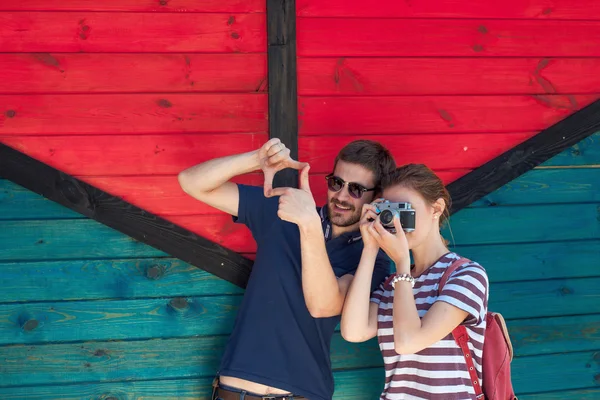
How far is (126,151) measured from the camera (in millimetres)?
2943

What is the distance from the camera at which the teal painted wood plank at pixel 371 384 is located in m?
2.99

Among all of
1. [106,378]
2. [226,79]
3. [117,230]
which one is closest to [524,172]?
[226,79]

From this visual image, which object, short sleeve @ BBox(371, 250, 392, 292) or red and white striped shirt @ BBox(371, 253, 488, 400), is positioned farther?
short sleeve @ BBox(371, 250, 392, 292)

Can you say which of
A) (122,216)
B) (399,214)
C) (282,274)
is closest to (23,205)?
(122,216)

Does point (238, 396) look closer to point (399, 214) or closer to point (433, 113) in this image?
point (399, 214)

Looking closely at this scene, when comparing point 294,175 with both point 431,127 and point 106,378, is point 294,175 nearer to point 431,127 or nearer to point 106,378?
point 431,127

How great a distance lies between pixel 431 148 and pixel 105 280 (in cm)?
159

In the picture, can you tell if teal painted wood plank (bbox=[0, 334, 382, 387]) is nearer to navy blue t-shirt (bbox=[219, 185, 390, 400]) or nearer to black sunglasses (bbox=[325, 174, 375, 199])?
navy blue t-shirt (bbox=[219, 185, 390, 400])

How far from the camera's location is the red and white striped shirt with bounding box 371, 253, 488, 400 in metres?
2.12

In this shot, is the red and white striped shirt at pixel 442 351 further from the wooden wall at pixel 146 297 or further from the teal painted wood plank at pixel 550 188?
the teal painted wood plank at pixel 550 188

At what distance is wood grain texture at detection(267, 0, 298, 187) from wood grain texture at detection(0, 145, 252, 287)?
16.5 inches

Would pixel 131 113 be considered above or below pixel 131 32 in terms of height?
below

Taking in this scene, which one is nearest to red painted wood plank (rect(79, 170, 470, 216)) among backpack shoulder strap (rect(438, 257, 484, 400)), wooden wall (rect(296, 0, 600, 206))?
wooden wall (rect(296, 0, 600, 206))

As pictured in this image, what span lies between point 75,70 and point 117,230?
70cm
